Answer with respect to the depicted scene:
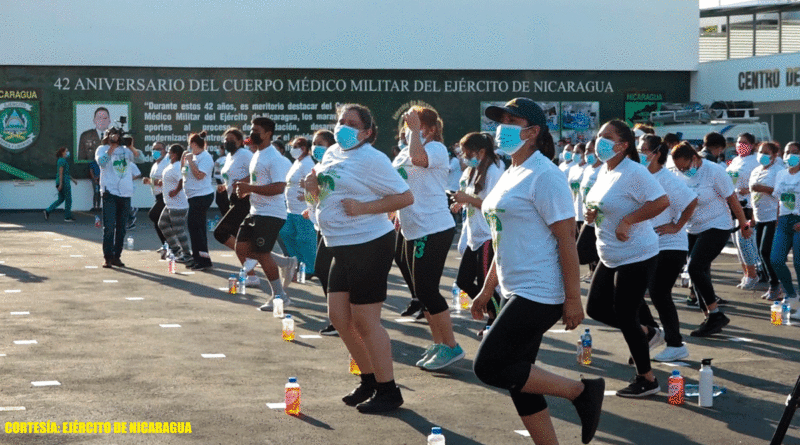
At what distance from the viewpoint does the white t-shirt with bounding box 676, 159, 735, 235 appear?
10852mm

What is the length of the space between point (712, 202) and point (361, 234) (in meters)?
4.89

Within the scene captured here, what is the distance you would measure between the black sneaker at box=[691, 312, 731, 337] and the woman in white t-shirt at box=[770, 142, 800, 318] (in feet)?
6.51

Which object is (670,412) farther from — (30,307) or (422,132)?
(30,307)

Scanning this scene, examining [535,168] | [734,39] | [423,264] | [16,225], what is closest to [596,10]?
[734,39]

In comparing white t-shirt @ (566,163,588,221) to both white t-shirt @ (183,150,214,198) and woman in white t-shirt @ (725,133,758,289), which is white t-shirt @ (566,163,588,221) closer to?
woman in white t-shirt @ (725,133,758,289)

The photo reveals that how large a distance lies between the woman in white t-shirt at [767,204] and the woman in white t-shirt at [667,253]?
4000 mm

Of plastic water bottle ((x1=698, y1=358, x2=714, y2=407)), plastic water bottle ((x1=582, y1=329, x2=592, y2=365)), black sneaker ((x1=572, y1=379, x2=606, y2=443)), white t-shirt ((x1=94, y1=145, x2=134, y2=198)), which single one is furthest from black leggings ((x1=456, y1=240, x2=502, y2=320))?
white t-shirt ((x1=94, y1=145, x2=134, y2=198))

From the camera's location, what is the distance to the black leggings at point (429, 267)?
8.60m

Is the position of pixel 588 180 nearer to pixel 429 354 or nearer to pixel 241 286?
pixel 241 286

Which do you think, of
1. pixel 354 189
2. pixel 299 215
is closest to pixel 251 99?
pixel 299 215

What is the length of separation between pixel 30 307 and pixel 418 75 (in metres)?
22.0

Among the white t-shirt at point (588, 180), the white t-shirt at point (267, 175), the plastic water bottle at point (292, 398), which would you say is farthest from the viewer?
the white t-shirt at point (588, 180)

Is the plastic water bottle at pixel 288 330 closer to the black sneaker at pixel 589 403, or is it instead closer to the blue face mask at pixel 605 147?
the blue face mask at pixel 605 147

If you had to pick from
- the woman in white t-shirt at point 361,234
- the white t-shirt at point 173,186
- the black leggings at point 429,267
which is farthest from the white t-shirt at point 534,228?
the white t-shirt at point 173,186
